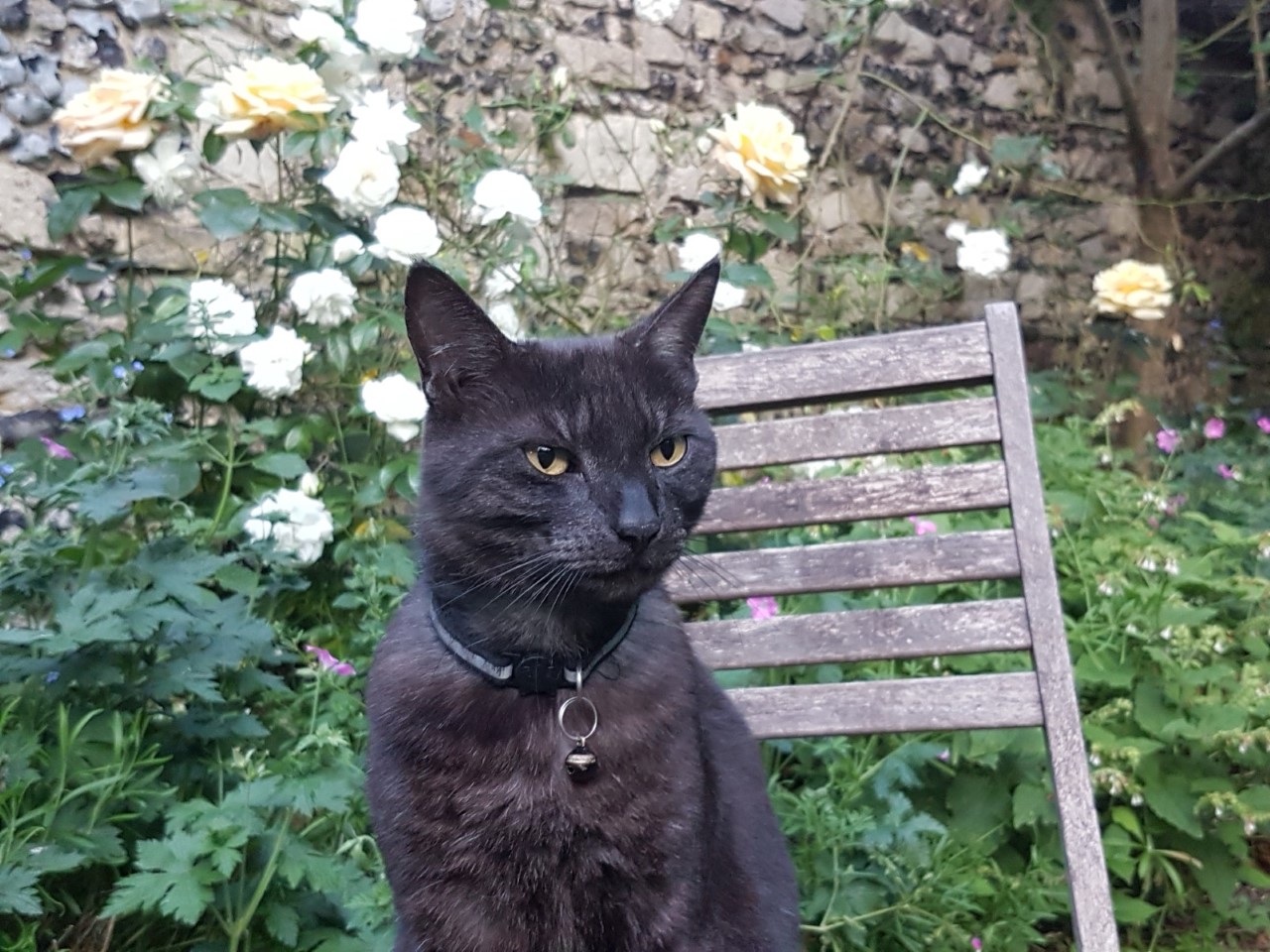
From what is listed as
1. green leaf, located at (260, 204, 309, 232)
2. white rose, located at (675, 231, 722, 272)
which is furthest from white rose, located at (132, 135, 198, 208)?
white rose, located at (675, 231, 722, 272)

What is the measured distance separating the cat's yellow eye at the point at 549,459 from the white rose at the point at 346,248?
1.13m

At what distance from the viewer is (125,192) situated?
1.91 metres

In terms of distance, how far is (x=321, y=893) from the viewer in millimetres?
1584

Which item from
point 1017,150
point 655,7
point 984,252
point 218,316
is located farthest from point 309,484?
point 1017,150

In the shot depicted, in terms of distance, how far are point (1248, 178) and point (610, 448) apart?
5194 millimetres

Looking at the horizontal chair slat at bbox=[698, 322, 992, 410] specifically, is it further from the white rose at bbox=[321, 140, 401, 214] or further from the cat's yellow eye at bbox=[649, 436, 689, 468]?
the white rose at bbox=[321, 140, 401, 214]

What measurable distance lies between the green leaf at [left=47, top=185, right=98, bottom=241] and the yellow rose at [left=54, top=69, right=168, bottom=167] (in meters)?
0.07

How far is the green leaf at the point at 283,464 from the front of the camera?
74.8 inches

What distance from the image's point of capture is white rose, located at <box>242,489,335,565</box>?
178 centimetres

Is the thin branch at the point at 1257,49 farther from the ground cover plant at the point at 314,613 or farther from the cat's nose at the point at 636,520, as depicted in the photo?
the cat's nose at the point at 636,520

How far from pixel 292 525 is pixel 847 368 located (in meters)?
1.01

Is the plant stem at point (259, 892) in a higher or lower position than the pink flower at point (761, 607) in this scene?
lower

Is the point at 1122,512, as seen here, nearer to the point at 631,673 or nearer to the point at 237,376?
the point at 631,673

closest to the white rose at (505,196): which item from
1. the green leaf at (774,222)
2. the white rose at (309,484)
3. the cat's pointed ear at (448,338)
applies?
the green leaf at (774,222)
